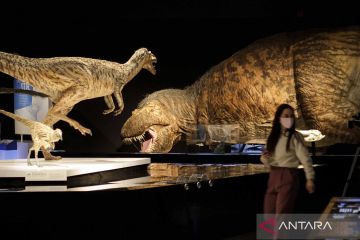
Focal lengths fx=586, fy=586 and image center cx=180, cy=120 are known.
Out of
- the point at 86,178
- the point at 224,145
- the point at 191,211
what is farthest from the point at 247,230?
the point at 224,145

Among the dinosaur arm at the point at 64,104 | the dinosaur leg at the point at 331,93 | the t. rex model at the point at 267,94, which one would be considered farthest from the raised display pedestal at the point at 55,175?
the dinosaur leg at the point at 331,93

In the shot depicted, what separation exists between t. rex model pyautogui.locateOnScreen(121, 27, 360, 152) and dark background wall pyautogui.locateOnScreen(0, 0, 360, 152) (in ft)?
0.68

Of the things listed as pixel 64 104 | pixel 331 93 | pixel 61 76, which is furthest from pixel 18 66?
pixel 331 93

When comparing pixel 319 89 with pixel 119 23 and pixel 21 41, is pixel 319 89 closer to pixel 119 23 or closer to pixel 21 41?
pixel 119 23

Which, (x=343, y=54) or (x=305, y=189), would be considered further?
(x=343, y=54)

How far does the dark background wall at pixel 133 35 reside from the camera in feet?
20.2

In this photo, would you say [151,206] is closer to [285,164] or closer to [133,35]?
[285,164]

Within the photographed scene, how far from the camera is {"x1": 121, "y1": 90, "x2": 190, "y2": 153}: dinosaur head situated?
685 centimetres

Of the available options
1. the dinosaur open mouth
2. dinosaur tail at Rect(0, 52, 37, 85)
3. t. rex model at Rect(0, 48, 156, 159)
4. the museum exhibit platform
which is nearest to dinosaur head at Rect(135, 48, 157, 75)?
t. rex model at Rect(0, 48, 156, 159)

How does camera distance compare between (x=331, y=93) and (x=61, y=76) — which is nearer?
(x=61, y=76)

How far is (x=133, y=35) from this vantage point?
723 cm

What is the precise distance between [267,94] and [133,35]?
1.88 m

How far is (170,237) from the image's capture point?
365 cm

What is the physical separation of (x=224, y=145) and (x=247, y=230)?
1999mm
